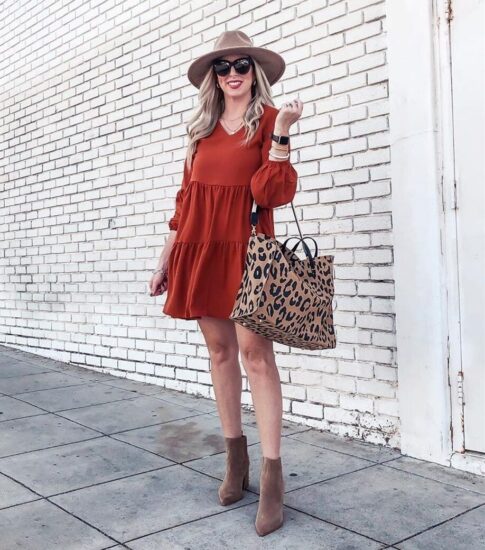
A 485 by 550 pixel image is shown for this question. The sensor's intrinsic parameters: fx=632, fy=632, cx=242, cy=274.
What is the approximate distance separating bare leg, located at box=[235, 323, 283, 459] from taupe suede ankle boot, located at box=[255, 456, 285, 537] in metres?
0.04

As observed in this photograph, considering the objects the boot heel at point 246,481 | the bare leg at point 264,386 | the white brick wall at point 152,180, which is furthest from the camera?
the white brick wall at point 152,180

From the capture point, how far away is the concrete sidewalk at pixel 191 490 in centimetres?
234

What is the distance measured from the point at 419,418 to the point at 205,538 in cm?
131

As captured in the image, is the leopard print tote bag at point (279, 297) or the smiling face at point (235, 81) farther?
the smiling face at point (235, 81)

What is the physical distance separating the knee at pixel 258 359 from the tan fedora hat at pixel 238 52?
3.84ft

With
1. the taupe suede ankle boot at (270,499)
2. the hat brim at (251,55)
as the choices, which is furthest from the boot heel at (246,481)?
the hat brim at (251,55)

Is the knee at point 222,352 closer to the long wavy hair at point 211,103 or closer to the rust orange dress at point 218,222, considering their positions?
the rust orange dress at point 218,222

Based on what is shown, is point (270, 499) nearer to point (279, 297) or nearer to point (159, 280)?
point (279, 297)

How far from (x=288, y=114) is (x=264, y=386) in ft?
3.39

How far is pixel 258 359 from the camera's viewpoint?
246cm

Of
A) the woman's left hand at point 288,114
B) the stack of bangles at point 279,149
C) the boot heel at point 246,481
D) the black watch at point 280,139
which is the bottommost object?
the boot heel at point 246,481

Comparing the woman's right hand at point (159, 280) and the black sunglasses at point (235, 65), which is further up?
the black sunglasses at point (235, 65)

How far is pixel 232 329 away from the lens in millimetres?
2648

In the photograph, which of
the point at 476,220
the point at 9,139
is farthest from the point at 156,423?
the point at 9,139
